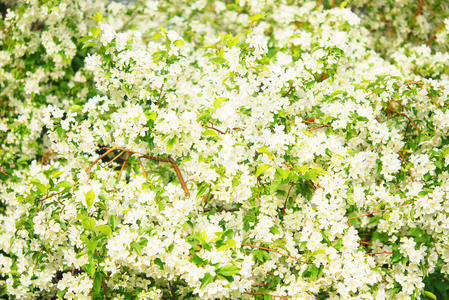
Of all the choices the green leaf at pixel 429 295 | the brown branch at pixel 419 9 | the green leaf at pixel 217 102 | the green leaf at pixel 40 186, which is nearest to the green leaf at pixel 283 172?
the green leaf at pixel 217 102

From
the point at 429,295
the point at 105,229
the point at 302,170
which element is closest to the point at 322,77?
the point at 302,170

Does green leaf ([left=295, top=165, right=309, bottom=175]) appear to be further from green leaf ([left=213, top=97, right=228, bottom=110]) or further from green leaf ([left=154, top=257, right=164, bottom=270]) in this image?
green leaf ([left=154, top=257, right=164, bottom=270])

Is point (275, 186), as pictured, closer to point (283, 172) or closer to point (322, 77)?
point (283, 172)

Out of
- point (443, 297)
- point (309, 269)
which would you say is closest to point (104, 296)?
point (309, 269)

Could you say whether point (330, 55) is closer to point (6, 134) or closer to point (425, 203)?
point (425, 203)

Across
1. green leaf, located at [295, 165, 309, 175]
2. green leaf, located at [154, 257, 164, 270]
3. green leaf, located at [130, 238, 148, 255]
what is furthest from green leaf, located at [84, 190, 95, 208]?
green leaf, located at [295, 165, 309, 175]

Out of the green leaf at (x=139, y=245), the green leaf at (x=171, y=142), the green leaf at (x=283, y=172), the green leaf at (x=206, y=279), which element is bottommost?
the green leaf at (x=206, y=279)

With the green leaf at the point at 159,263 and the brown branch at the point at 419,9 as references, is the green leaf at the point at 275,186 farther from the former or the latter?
the brown branch at the point at 419,9

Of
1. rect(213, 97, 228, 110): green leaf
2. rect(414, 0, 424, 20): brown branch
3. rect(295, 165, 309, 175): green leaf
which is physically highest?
rect(414, 0, 424, 20): brown branch
